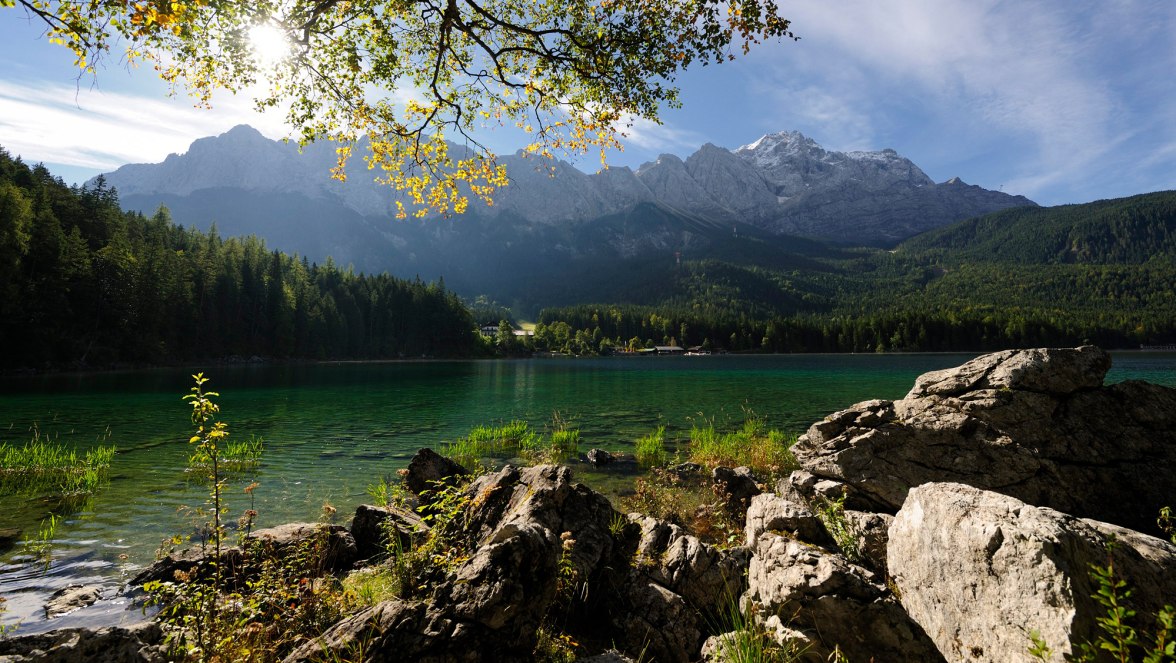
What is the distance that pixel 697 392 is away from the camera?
5462 centimetres

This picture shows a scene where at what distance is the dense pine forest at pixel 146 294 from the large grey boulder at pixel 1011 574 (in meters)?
89.8

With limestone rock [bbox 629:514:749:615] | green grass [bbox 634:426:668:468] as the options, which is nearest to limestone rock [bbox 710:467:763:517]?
limestone rock [bbox 629:514:749:615]

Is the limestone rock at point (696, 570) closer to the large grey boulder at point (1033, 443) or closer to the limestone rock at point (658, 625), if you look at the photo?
the limestone rock at point (658, 625)

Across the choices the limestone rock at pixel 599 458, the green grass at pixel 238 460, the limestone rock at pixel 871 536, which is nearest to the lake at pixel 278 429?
the green grass at pixel 238 460

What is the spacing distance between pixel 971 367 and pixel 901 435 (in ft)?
11.9

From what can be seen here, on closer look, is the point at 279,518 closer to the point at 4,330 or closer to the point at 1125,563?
the point at 1125,563

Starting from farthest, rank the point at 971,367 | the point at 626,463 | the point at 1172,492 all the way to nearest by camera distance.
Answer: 1. the point at 626,463
2. the point at 971,367
3. the point at 1172,492

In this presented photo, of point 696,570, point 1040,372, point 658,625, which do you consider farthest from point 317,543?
point 1040,372

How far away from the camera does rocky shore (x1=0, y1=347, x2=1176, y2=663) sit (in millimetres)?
4973

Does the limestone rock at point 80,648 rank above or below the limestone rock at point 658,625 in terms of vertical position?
above

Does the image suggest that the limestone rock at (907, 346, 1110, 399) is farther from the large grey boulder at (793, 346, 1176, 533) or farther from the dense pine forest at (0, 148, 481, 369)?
the dense pine forest at (0, 148, 481, 369)

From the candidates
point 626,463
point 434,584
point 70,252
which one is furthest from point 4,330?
point 434,584

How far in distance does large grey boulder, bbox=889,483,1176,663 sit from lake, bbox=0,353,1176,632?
1301 cm

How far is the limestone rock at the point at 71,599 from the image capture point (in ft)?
28.3
